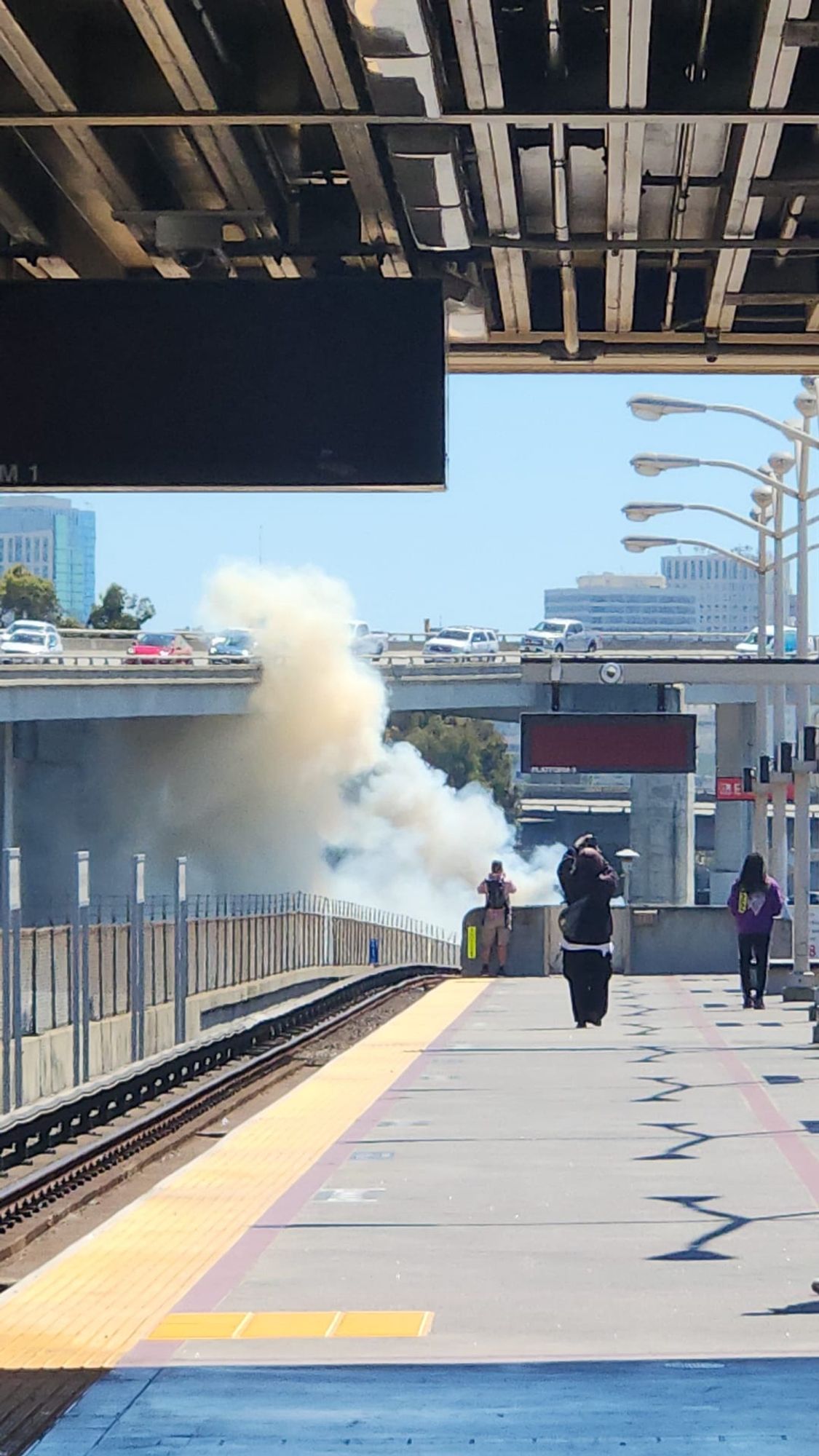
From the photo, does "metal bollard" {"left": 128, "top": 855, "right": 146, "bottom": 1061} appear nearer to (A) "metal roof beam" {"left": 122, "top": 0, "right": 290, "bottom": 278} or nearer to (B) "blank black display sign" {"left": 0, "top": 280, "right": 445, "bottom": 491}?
(A) "metal roof beam" {"left": 122, "top": 0, "right": 290, "bottom": 278}

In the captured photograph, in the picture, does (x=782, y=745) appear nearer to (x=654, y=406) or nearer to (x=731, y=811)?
(x=654, y=406)

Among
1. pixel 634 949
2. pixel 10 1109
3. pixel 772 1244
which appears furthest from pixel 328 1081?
pixel 634 949

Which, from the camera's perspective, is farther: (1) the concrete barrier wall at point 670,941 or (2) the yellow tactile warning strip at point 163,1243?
(1) the concrete barrier wall at point 670,941

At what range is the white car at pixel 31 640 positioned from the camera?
72438 millimetres

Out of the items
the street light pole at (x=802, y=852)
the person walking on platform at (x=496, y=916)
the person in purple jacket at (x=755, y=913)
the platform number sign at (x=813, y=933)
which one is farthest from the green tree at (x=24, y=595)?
the person in purple jacket at (x=755, y=913)

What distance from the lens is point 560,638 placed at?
9225 centimetres

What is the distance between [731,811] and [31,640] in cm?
2515

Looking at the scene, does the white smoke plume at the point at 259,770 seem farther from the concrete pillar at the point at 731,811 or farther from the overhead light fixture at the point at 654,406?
the overhead light fixture at the point at 654,406

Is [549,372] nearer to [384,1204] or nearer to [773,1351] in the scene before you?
[384,1204]

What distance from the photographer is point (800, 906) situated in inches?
1021

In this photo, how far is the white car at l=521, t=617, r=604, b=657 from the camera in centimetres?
8831

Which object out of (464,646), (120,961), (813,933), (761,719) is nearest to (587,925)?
(120,961)

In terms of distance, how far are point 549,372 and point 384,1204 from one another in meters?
4.50

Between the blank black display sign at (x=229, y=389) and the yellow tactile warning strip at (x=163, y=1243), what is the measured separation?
317 centimetres
